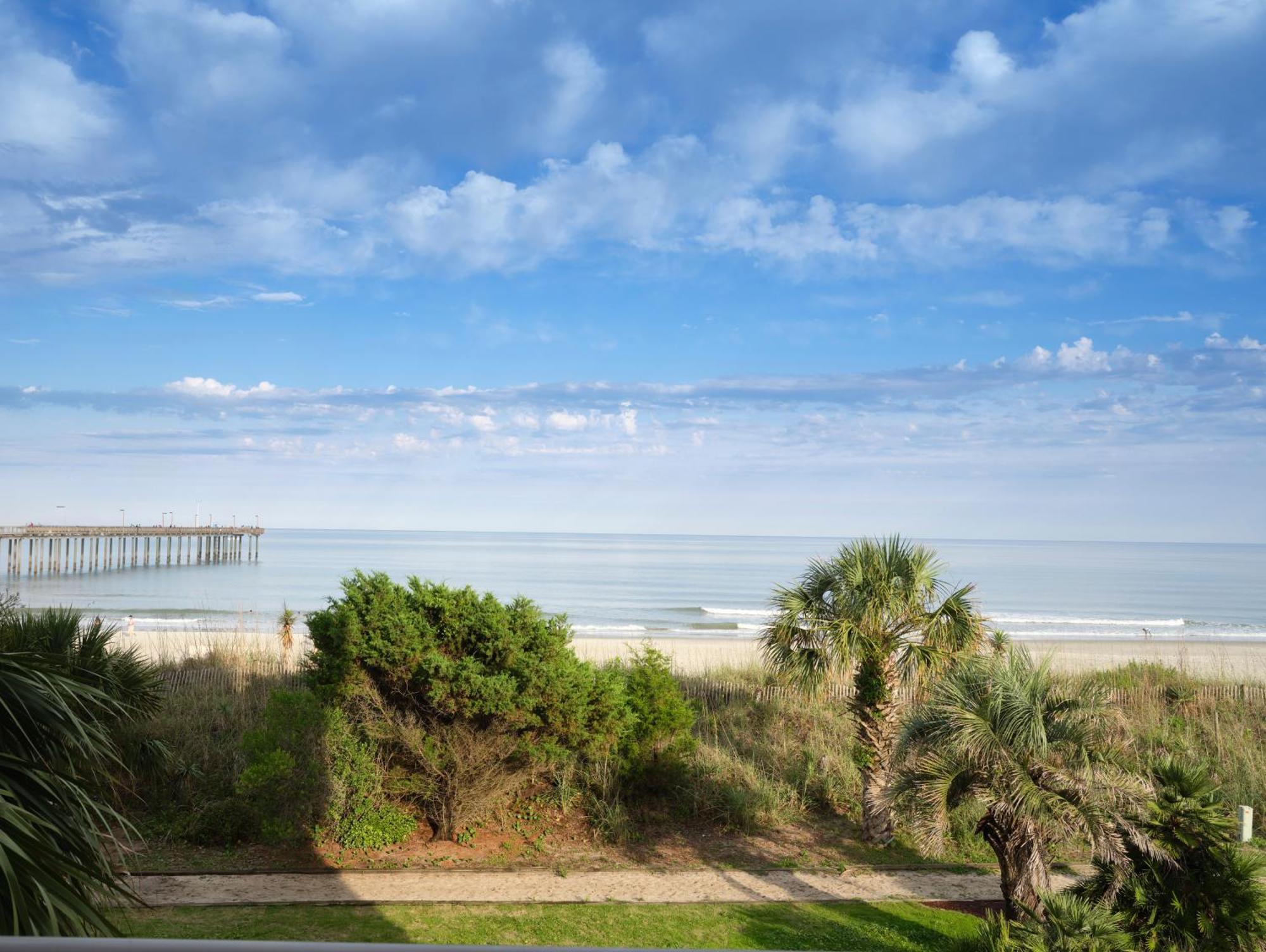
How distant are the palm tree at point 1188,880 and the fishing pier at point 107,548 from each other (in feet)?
187

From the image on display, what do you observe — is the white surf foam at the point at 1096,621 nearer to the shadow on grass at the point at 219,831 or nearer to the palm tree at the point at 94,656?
the shadow on grass at the point at 219,831

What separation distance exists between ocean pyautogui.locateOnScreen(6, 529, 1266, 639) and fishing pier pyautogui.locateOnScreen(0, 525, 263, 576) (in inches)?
69.4

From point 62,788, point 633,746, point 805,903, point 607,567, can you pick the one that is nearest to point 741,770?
point 633,746

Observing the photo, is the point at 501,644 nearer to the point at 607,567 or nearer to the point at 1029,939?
the point at 1029,939

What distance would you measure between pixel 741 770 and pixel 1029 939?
22.8 ft

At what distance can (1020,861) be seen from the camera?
26.2 ft

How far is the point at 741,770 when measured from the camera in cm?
1298

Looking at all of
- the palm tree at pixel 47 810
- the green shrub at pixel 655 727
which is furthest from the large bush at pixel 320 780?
the palm tree at pixel 47 810

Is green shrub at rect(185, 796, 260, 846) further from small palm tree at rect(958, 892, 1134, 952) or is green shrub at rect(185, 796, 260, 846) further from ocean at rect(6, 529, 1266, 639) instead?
ocean at rect(6, 529, 1266, 639)

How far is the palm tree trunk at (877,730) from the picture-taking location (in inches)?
447

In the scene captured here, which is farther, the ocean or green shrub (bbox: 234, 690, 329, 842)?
the ocean

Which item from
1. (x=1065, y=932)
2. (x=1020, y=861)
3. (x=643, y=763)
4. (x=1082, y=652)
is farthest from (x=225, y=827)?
(x=1082, y=652)

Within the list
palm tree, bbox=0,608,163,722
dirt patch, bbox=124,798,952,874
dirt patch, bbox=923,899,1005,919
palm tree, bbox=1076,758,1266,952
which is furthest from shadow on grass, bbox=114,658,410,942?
palm tree, bbox=1076,758,1266,952

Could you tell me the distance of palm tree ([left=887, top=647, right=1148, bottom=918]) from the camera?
24.7 feet
